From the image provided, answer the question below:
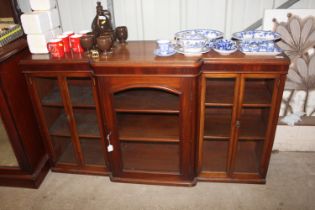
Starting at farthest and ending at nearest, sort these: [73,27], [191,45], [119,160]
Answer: [73,27] → [119,160] → [191,45]

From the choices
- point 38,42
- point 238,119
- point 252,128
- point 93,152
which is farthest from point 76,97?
point 252,128

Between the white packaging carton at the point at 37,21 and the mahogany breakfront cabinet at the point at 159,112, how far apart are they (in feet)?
0.59

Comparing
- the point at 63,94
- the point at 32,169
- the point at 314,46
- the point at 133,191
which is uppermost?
the point at 314,46

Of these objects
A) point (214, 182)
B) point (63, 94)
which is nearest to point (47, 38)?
point (63, 94)

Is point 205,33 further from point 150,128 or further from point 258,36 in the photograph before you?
point 150,128

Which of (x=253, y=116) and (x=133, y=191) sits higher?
(x=253, y=116)

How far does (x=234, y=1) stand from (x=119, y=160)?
1417mm

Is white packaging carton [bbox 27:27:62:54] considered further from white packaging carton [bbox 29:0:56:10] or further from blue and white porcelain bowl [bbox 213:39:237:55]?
blue and white porcelain bowl [bbox 213:39:237:55]

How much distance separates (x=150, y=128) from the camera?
6.82ft

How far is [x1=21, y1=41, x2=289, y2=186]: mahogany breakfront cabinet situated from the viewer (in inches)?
66.3

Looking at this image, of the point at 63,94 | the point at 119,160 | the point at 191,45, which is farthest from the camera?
the point at 119,160

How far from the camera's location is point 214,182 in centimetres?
211

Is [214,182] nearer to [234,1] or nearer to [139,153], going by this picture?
[139,153]

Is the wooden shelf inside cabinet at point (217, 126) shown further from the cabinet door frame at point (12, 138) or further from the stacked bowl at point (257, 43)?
the cabinet door frame at point (12, 138)
